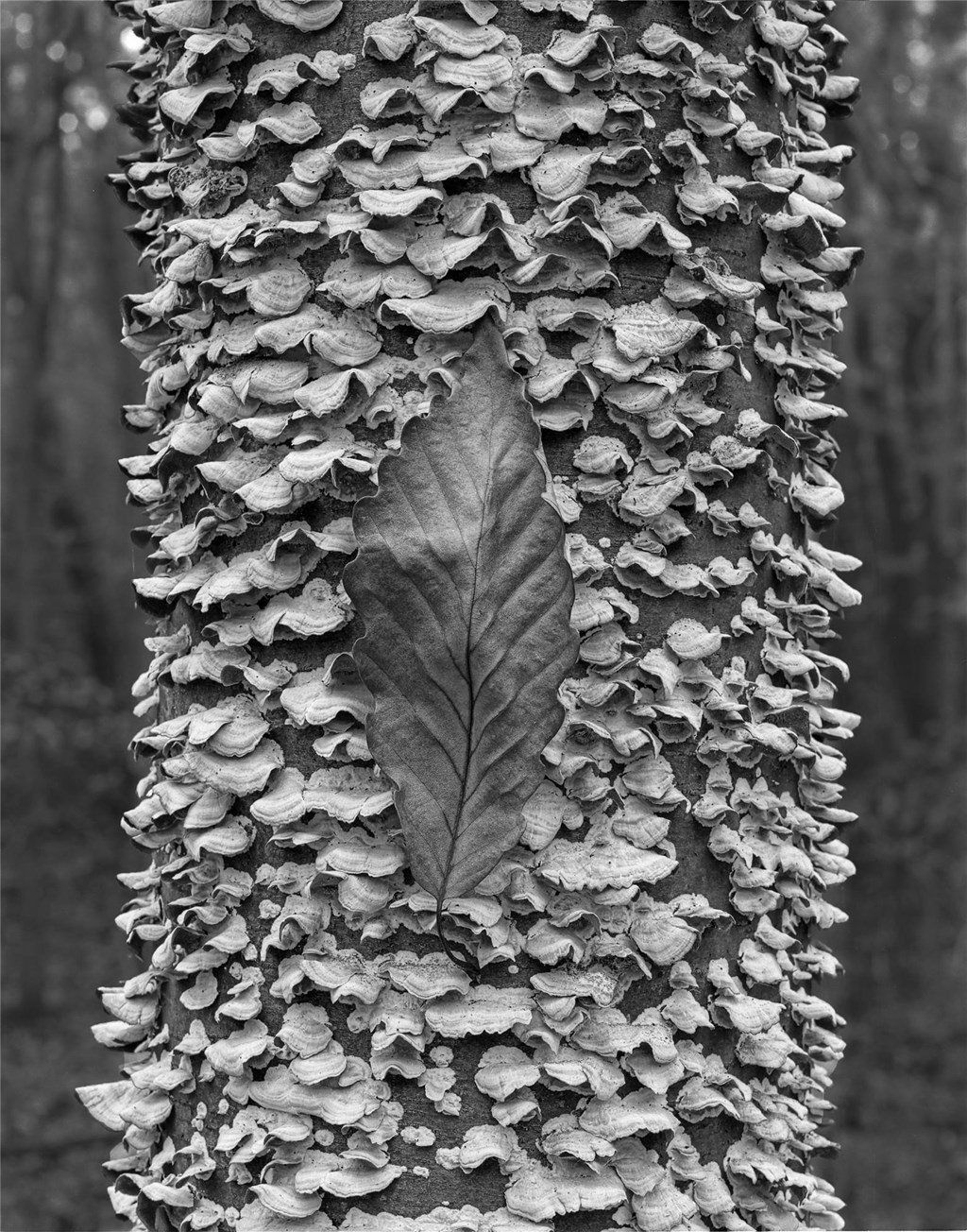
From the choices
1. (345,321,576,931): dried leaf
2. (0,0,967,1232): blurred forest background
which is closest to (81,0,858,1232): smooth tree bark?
(345,321,576,931): dried leaf

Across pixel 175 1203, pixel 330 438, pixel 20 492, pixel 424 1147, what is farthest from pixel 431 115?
pixel 20 492

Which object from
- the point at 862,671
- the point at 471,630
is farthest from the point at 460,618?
the point at 862,671

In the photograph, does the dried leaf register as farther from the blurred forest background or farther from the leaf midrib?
the blurred forest background

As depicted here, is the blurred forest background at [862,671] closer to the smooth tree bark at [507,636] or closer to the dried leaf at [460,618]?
the smooth tree bark at [507,636]

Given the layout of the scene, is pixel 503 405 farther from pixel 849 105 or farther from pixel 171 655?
pixel 849 105

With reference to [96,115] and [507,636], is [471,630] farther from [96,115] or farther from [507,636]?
[96,115]
